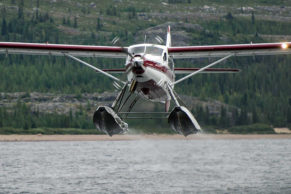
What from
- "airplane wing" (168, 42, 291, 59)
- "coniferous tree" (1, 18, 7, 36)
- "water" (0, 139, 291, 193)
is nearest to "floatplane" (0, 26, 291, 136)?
"airplane wing" (168, 42, 291, 59)

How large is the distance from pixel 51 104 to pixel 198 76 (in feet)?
84.5

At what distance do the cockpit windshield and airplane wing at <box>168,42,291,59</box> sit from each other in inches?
70.6

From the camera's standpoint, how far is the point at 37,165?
152 ft

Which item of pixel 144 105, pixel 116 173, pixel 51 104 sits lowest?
pixel 51 104

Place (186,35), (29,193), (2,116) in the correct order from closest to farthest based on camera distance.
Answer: (29,193)
(2,116)
(186,35)

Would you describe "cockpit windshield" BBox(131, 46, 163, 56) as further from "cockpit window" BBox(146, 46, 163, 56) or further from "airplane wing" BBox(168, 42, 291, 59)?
"airplane wing" BBox(168, 42, 291, 59)

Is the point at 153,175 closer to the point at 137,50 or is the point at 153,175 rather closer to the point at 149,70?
the point at 149,70

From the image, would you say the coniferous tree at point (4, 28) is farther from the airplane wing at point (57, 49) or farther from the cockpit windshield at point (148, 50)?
the cockpit windshield at point (148, 50)

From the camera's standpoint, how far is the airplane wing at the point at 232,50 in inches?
1024

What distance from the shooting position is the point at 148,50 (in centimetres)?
2342

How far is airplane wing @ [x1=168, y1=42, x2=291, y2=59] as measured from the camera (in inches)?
1024

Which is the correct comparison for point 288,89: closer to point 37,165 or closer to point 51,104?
point 51,104

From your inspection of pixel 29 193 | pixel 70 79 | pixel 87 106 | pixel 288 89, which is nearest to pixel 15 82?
pixel 70 79

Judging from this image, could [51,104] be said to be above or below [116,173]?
below
